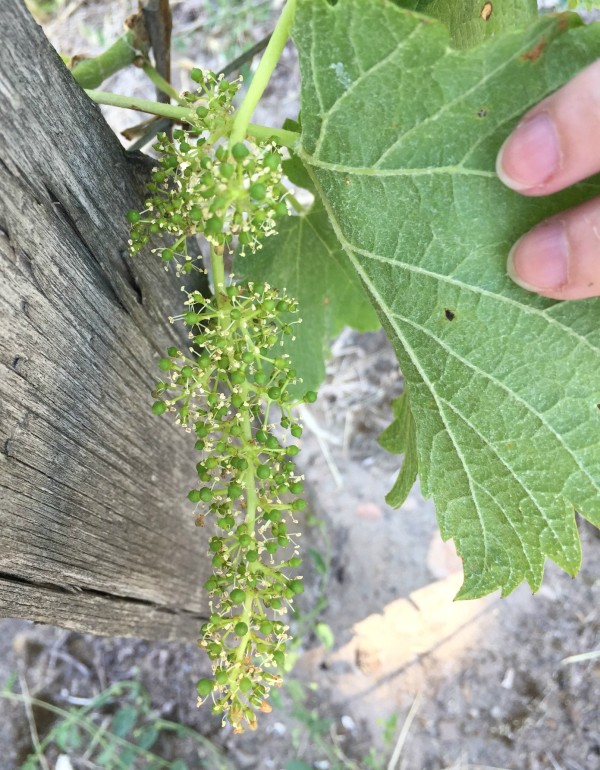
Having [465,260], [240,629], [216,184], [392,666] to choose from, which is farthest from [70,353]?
[392,666]

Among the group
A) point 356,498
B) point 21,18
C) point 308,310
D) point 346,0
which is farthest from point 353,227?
point 356,498

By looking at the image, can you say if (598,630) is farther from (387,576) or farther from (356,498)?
(356,498)

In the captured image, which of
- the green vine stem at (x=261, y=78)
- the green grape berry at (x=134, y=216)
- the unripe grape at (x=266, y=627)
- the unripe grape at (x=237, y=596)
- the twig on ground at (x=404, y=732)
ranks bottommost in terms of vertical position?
the twig on ground at (x=404, y=732)

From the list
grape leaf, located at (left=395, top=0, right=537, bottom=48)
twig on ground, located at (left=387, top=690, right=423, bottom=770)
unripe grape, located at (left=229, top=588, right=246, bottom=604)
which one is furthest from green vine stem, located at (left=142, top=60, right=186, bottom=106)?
twig on ground, located at (left=387, top=690, right=423, bottom=770)

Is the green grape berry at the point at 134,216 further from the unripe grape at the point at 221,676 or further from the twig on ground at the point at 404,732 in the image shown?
the twig on ground at the point at 404,732

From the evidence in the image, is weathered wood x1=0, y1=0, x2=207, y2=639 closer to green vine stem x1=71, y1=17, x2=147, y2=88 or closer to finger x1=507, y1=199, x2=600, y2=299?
green vine stem x1=71, y1=17, x2=147, y2=88

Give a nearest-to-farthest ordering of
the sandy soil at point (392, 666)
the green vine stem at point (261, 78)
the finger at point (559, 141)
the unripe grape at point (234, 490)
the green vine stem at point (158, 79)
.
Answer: the finger at point (559, 141) → the green vine stem at point (261, 78) → the unripe grape at point (234, 490) → the green vine stem at point (158, 79) → the sandy soil at point (392, 666)

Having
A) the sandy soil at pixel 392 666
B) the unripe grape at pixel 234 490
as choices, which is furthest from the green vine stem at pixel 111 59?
the sandy soil at pixel 392 666
